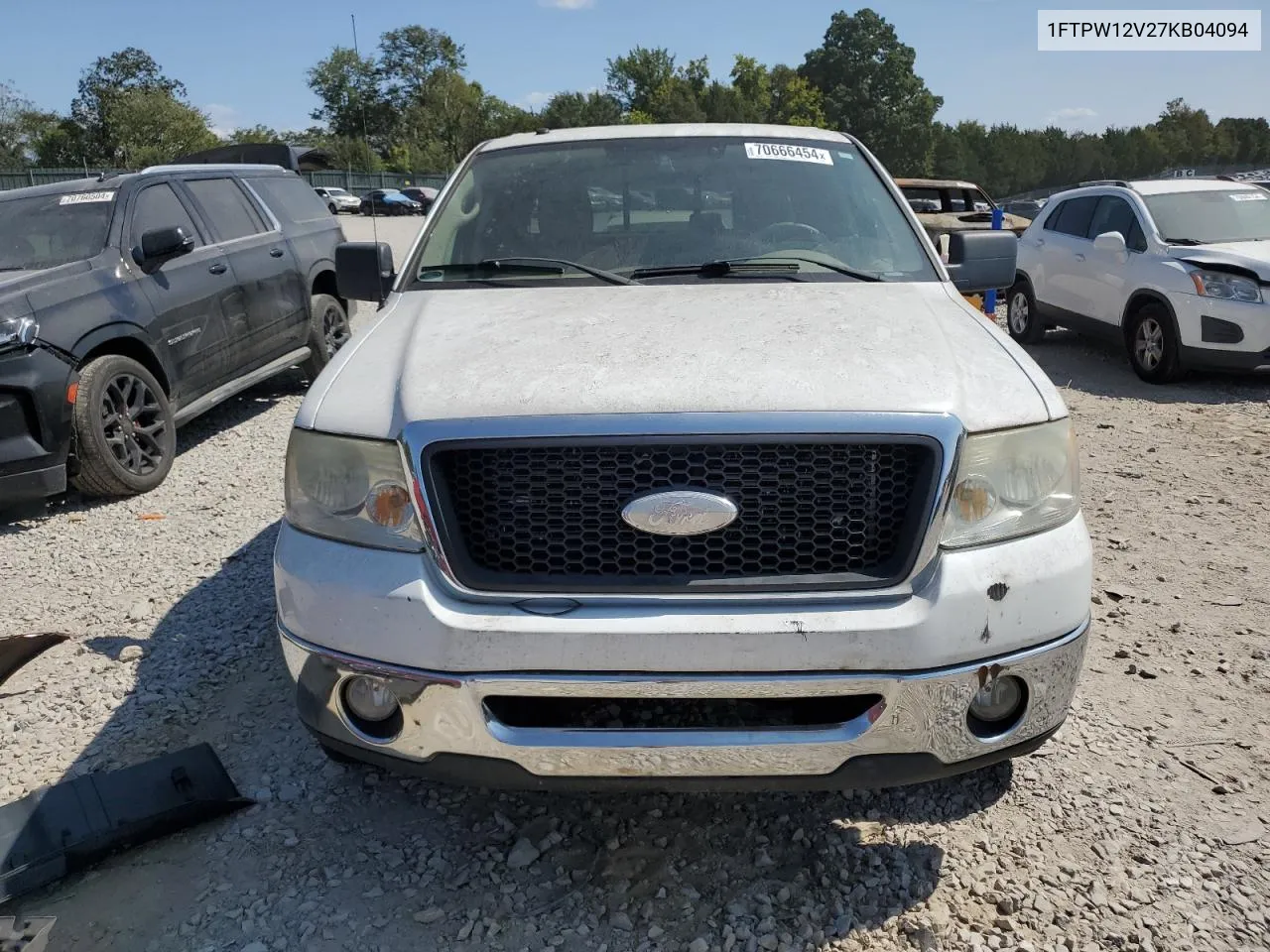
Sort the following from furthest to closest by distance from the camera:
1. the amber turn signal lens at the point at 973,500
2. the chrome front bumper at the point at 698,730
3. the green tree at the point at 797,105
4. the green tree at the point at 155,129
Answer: the green tree at the point at 797,105, the green tree at the point at 155,129, the amber turn signal lens at the point at 973,500, the chrome front bumper at the point at 698,730

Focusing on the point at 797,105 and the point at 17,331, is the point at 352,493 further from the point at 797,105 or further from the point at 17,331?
the point at 797,105

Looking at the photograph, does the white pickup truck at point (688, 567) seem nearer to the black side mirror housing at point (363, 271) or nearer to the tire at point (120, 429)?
the black side mirror housing at point (363, 271)

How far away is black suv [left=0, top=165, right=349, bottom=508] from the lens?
17.3ft

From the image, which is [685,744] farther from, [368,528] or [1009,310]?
[1009,310]

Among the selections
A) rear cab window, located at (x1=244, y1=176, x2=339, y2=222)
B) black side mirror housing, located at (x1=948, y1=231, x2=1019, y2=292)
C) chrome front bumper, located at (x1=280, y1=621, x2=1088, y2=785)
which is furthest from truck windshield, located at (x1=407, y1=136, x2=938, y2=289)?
rear cab window, located at (x1=244, y1=176, x2=339, y2=222)

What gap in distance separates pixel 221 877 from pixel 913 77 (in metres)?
98.7

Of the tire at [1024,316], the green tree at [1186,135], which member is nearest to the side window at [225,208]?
the tire at [1024,316]

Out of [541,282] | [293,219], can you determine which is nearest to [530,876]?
[541,282]

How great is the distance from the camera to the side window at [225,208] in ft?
23.4

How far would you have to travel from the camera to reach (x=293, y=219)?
821 centimetres

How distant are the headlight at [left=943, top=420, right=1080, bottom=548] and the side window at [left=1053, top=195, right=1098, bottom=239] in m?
8.89

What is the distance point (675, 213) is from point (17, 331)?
12.2 feet

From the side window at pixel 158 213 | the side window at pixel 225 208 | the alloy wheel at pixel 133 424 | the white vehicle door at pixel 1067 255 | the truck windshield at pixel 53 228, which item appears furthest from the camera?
the white vehicle door at pixel 1067 255

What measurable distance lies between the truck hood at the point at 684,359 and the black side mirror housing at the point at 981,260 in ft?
1.93
